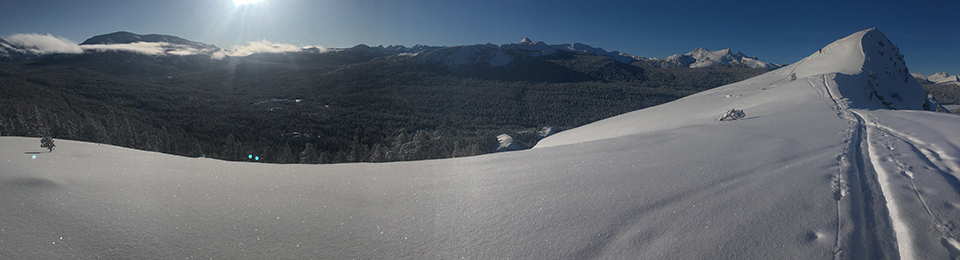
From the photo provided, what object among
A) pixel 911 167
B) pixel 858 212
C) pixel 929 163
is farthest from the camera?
pixel 929 163

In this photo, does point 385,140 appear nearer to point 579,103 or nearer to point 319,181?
point 319,181

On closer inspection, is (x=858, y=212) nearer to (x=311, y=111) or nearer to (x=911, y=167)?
(x=911, y=167)

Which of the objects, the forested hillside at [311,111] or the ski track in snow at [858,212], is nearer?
the ski track in snow at [858,212]

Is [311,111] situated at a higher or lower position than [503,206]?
lower

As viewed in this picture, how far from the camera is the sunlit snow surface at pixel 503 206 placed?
3.53m

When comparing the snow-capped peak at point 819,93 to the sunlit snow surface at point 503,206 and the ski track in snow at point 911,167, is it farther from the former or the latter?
the sunlit snow surface at point 503,206

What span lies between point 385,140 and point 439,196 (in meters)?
99.2

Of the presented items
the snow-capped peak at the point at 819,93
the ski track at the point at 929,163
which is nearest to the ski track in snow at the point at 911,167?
the ski track at the point at 929,163

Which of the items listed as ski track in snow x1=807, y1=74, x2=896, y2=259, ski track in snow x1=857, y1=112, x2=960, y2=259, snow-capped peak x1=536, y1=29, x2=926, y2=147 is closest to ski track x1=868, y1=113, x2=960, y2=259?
ski track in snow x1=857, y1=112, x2=960, y2=259

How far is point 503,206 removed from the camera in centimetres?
470

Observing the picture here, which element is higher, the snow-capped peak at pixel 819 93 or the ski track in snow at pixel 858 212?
the snow-capped peak at pixel 819 93

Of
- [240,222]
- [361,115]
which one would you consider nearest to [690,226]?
[240,222]

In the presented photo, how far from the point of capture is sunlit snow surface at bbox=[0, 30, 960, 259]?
3529 mm

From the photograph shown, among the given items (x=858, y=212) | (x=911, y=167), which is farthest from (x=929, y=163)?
(x=858, y=212)
